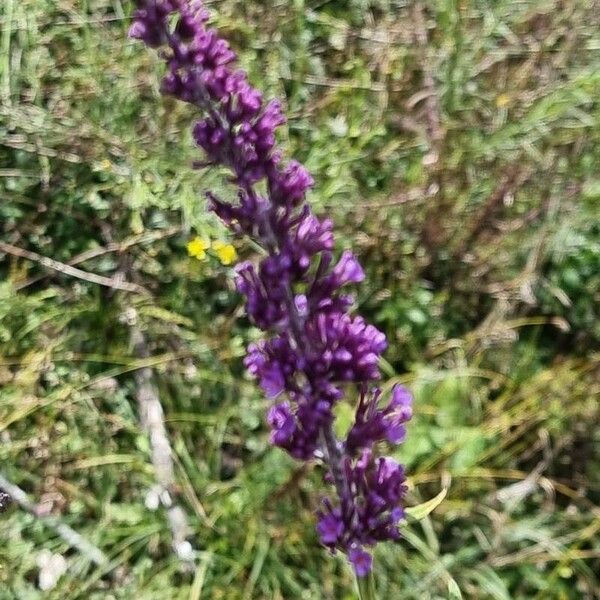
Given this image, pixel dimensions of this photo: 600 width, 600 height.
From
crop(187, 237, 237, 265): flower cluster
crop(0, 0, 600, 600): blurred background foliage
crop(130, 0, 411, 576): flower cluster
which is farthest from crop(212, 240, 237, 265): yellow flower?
crop(130, 0, 411, 576): flower cluster

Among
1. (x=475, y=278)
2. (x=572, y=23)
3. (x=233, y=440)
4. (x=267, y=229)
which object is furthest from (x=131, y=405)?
(x=572, y=23)

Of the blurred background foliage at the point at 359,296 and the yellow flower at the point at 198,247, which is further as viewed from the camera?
the yellow flower at the point at 198,247

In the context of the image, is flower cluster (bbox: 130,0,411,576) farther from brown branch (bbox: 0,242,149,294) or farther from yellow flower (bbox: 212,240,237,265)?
brown branch (bbox: 0,242,149,294)

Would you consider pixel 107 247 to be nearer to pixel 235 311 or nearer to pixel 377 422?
pixel 235 311

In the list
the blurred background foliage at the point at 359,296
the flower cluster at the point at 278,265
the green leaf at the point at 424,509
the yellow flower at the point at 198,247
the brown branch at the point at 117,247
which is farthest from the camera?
the brown branch at the point at 117,247

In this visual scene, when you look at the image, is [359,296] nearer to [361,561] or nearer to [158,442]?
[158,442]

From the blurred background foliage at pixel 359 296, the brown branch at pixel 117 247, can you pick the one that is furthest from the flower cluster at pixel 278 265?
the brown branch at pixel 117 247

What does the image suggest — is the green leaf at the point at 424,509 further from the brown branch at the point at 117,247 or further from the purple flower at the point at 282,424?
the brown branch at the point at 117,247
